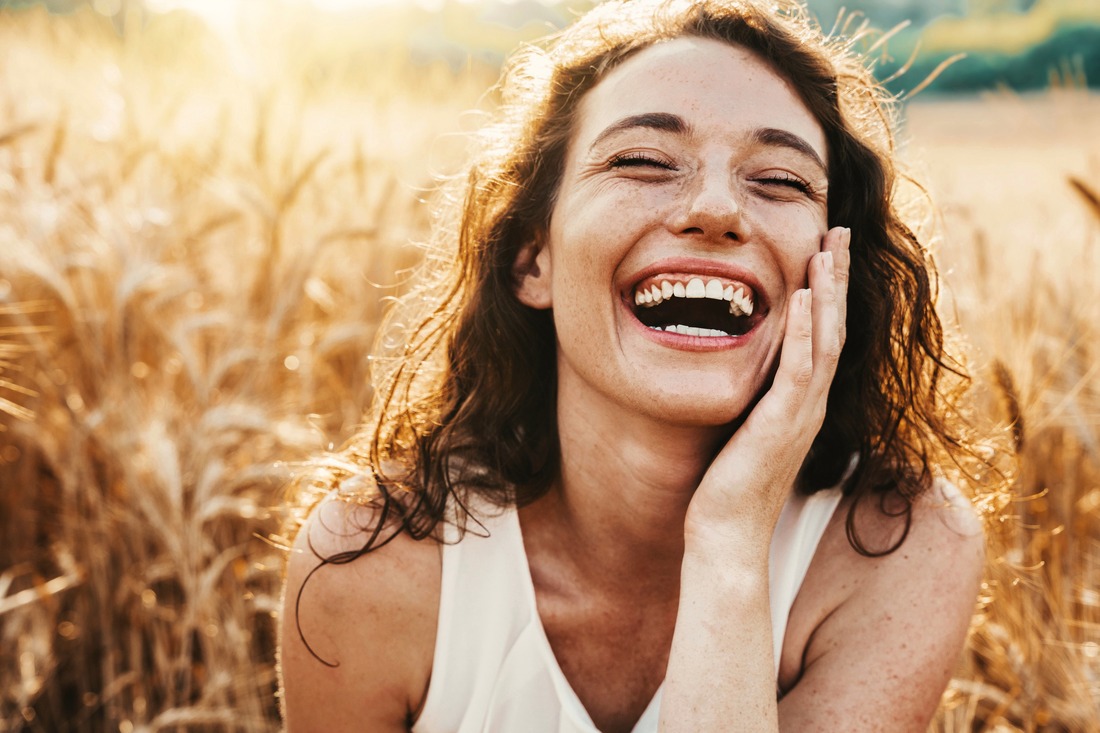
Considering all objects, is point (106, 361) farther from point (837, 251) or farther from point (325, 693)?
point (837, 251)

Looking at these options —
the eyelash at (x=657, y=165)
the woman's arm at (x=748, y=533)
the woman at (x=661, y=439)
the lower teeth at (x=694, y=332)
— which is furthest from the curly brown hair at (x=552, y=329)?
the lower teeth at (x=694, y=332)

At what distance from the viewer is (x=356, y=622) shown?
1.99 metres

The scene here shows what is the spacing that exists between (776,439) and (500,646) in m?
0.72

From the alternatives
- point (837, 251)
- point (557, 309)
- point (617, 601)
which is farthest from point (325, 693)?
point (837, 251)

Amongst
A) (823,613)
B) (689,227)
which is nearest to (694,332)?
(689,227)

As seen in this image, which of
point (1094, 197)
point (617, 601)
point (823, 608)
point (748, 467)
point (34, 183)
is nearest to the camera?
point (748, 467)

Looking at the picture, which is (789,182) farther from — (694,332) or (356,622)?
(356,622)

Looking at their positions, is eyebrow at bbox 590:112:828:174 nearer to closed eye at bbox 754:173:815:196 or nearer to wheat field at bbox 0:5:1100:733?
closed eye at bbox 754:173:815:196

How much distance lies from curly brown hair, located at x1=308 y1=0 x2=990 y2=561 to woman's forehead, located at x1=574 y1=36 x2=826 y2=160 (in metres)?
0.05

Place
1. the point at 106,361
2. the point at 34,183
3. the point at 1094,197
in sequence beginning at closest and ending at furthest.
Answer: the point at 1094,197, the point at 106,361, the point at 34,183

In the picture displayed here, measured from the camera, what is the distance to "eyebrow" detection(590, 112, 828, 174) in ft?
5.94

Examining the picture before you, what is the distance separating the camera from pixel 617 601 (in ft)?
7.02

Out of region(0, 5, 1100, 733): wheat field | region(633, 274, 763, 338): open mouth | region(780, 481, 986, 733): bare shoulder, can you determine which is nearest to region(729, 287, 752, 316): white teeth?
→ region(633, 274, 763, 338): open mouth

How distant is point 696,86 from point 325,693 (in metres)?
1.43
